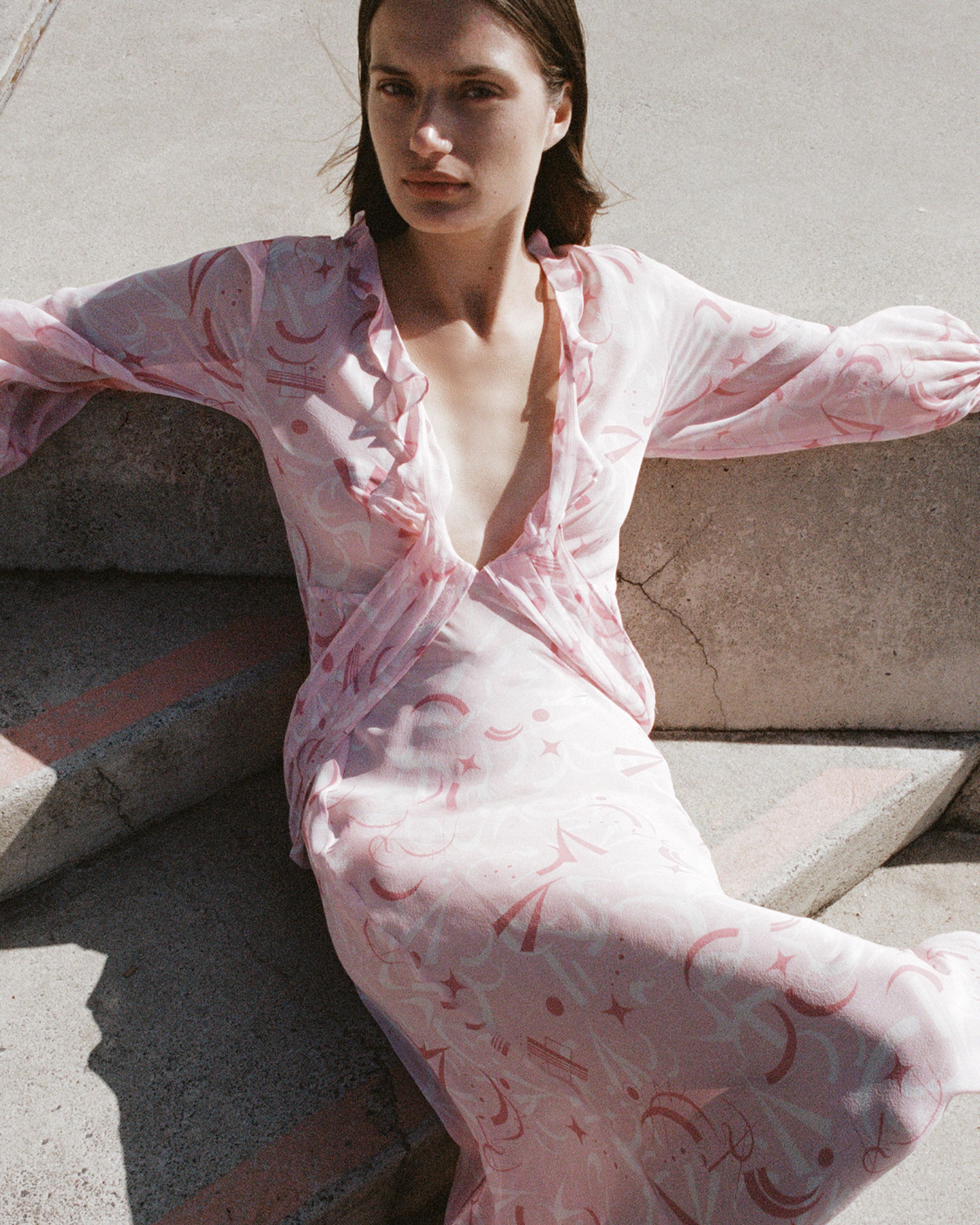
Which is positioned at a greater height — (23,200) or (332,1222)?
(23,200)

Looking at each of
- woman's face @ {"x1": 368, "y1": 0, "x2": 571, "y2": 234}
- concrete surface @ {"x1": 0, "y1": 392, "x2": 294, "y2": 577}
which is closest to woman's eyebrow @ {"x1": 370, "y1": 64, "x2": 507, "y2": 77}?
woman's face @ {"x1": 368, "y1": 0, "x2": 571, "y2": 234}

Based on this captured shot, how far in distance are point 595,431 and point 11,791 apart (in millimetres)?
1218

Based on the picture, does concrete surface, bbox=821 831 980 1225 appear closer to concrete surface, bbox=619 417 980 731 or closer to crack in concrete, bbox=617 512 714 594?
concrete surface, bbox=619 417 980 731

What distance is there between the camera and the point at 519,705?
→ 1.86 m

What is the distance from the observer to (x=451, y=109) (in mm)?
1770

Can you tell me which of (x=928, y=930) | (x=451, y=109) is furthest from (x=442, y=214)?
(x=928, y=930)

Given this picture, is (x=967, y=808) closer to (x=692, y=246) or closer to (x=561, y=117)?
(x=692, y=246)

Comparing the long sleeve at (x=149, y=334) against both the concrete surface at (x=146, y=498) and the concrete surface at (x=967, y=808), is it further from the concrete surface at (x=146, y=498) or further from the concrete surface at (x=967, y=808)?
the concrete surface at (x=967, y=808)

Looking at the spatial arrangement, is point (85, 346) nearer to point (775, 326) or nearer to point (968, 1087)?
point (775, 326)

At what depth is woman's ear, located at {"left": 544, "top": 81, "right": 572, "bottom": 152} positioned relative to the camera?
192 cm

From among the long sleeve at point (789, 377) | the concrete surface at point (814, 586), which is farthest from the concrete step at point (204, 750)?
the long sleeve at point (789, 377)

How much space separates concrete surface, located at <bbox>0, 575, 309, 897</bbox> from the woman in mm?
374

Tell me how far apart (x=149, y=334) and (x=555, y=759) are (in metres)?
1.00

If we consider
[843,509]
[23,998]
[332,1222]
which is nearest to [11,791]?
[23,998]
